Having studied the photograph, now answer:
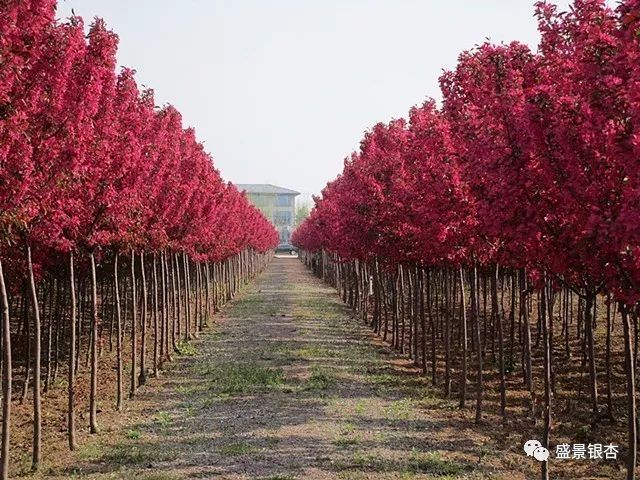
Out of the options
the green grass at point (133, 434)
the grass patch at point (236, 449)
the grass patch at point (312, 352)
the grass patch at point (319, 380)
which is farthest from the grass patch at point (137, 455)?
the grass patch at point (312, 352)

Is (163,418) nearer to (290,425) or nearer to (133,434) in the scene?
(133,434)

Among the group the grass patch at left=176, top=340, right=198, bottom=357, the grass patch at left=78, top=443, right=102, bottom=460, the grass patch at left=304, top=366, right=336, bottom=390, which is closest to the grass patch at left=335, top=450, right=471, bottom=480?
the grass patch at left=78, top=443, right=102, bottom=460

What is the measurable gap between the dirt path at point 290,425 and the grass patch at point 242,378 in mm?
31

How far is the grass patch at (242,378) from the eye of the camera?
18156 mm

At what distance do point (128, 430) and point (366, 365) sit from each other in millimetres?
9462

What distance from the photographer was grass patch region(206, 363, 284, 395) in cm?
1816

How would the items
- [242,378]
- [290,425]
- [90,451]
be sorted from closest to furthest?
[90,451]
[290,425]
[242,378]

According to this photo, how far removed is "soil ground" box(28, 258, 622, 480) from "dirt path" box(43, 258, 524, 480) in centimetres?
2

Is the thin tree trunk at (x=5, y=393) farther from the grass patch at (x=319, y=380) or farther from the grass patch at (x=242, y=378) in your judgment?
the grass patch at (x=319, y=380)

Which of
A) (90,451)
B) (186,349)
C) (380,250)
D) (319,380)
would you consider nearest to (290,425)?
(90,451)

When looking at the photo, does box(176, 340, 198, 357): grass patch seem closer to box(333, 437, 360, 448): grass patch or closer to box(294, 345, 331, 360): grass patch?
box(294, 345, 331, 360): grass patch

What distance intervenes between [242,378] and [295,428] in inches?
222

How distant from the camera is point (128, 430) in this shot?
14.4 metres

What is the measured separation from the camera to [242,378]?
1956 centimetres
